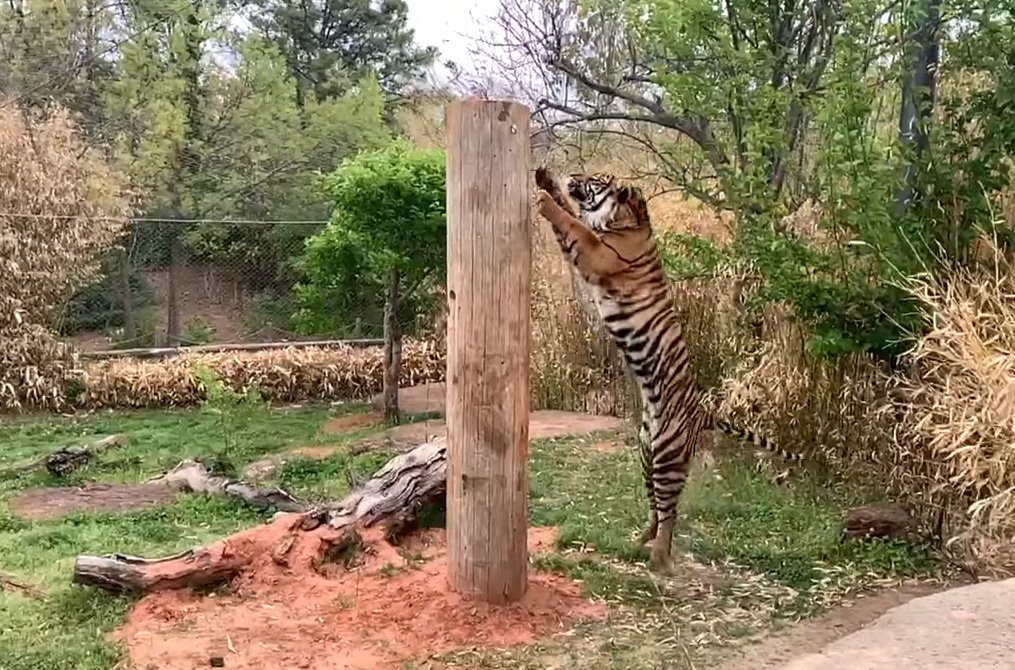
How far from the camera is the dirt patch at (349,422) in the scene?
8359mm

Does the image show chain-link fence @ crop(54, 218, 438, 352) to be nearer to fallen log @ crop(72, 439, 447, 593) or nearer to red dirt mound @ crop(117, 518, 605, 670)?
fallen log @ crop(72, 439, 447, 593)

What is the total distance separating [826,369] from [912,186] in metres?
1.18

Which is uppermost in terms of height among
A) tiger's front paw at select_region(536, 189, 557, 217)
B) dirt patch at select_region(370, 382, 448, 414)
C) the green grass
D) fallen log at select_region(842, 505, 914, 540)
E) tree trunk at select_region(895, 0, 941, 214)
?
tree trunk at select_region(895, 0, 941, 214)

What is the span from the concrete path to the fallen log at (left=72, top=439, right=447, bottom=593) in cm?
203

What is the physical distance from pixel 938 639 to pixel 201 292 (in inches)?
378

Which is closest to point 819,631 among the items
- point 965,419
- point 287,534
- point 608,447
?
point 965,419

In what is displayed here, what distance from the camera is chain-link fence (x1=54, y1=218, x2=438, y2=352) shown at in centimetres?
1043

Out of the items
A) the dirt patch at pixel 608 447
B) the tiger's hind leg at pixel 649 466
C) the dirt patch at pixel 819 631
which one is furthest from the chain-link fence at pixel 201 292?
the dirt patch at pixel 819 631

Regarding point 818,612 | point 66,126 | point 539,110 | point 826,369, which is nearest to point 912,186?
point 826,369

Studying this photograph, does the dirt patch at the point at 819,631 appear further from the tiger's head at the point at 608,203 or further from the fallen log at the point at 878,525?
the tiger's head at the point at 608,203

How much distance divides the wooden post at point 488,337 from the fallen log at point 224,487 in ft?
5.32

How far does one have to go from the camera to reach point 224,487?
5.53m

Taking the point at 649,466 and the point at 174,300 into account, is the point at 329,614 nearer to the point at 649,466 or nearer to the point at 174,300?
the point at 649,466

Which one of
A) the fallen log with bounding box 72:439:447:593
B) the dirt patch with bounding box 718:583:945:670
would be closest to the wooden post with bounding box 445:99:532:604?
the fallen log with bounding box 72:439:447:593
